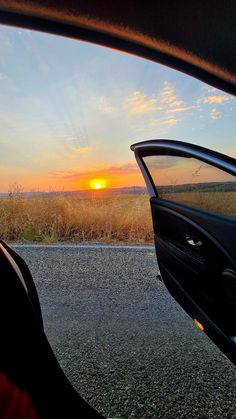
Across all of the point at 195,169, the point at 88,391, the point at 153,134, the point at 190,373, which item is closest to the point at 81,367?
the point at 88,391

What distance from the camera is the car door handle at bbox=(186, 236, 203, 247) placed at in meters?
1.68

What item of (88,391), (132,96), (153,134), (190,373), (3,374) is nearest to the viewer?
(3,374)

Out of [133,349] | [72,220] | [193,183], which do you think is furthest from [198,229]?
[72,220]

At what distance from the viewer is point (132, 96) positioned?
256cm

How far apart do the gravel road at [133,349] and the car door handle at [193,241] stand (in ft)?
2.52

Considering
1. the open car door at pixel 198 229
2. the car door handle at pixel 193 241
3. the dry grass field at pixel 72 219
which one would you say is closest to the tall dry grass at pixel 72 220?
the dry grass field at pixel 72 219

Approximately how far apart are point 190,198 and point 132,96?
1.26 metres

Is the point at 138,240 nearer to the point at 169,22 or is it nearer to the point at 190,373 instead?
the point at 190,373

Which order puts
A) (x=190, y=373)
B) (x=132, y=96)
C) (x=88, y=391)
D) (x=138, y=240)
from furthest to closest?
1. (x=138, y=240)
2. (x=132, y=96)
3. (x=190, y=373)
4. (x=88, y=391)

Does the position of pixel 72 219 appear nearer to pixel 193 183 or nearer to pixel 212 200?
pixel 193 183

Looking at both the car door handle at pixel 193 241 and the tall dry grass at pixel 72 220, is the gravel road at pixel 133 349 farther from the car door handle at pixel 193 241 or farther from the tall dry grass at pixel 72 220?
the tall dry grass at pixel 72 220

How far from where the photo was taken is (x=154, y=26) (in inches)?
37.3

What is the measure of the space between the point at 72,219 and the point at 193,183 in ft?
15.3

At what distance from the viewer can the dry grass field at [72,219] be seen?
558 cm
